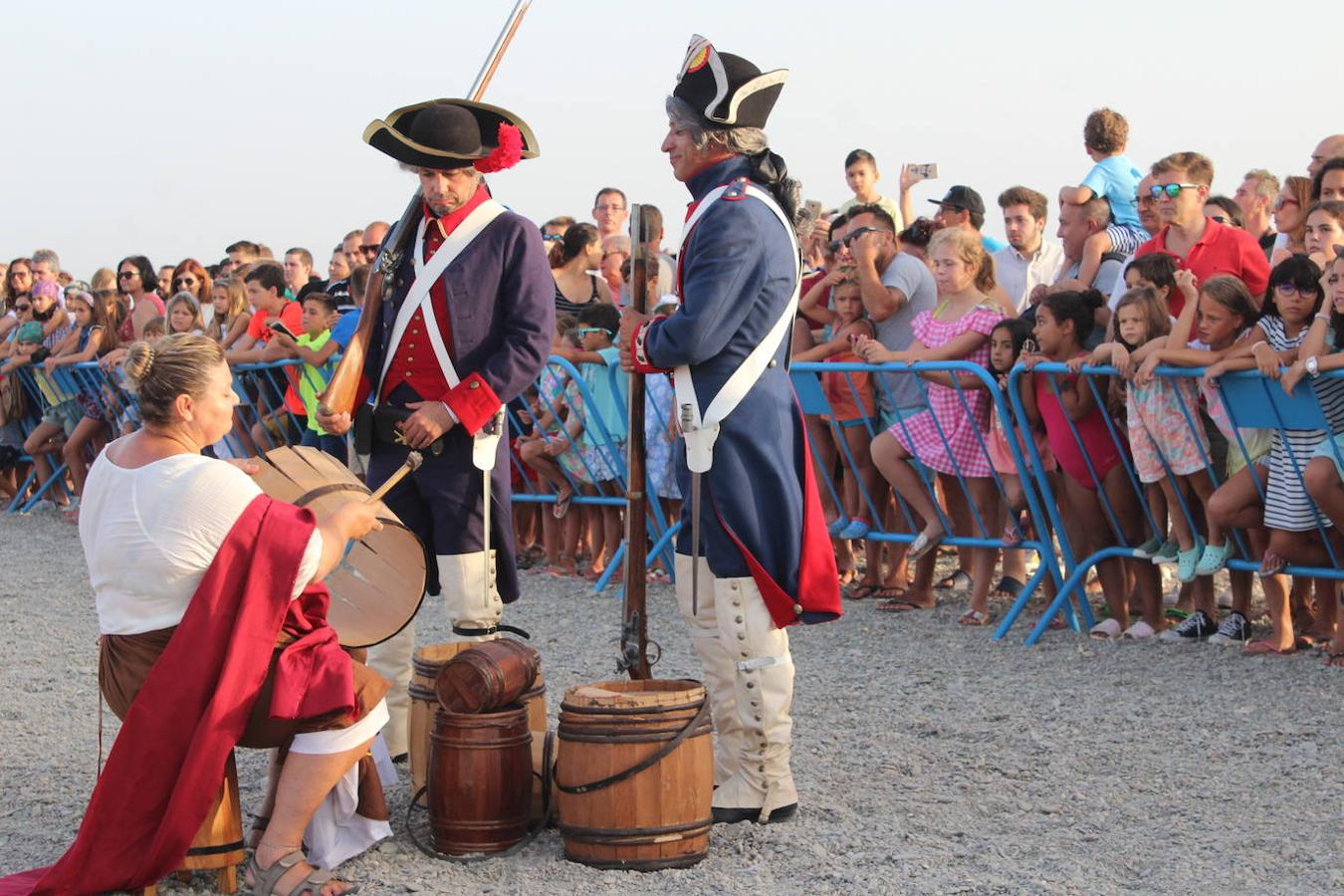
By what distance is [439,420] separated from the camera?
5.09 m

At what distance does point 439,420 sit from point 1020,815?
6.68 ft

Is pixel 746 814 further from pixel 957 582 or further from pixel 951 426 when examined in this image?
pixel 957 582

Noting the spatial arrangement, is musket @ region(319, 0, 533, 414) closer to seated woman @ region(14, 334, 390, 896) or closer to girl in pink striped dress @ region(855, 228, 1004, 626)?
seated woman @ region(14, 334, 390, 896)

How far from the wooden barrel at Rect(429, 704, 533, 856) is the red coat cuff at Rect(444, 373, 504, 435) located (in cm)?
95

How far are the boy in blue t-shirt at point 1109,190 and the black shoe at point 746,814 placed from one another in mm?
4258

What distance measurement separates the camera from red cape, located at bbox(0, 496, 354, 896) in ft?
13.5

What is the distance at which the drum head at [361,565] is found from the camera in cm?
459

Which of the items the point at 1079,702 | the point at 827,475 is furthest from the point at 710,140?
the point at 827,475

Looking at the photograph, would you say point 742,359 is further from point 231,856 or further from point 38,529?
point 38,529

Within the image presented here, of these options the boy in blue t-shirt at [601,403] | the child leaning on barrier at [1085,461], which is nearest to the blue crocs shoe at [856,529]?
the child leaning on barrier at [1085,461]

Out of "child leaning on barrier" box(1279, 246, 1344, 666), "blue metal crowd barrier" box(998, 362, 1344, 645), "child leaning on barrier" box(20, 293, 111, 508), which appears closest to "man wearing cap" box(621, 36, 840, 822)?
"child leaning on barrier" box(1279, 246, 1344, 666)

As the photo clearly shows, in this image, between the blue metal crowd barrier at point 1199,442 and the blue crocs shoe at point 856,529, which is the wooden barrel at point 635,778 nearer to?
the blue metal crowd barrier at point 1199,442

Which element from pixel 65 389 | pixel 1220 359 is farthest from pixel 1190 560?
pixel 65 389

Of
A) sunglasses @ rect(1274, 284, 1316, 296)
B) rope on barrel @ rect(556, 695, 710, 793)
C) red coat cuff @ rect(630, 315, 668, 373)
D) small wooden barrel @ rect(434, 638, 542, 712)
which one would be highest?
sunglasses @ rect(1274, 284, 1316, 296)
